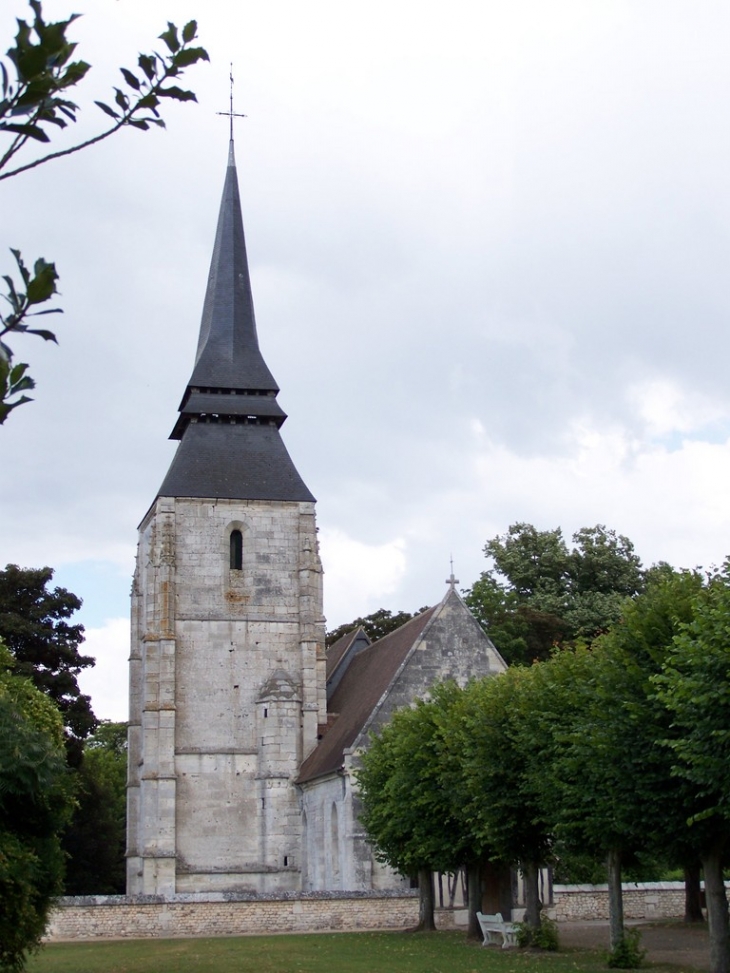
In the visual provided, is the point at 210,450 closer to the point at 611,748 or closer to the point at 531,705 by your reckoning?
the point at 531,705

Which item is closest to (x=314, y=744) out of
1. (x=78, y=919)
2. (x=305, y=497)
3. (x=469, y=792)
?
(x=305, y=497)

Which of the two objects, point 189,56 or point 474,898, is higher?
point 189,56

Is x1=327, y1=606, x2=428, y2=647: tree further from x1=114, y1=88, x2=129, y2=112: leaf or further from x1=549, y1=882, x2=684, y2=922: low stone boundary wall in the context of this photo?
x1=114, y1=88, x2=129, y2=112: leaf

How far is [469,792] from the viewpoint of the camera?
23.9m

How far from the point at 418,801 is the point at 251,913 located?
6283mm

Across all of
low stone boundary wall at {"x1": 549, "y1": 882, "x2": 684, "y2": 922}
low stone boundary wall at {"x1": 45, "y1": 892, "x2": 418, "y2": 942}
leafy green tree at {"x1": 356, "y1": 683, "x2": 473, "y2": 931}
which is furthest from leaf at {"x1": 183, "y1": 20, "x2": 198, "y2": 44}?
low stone boundary wall at {"x1": 549, "y1": 882, "x2": 684, "y2": 922}

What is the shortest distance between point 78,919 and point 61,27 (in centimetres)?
2676

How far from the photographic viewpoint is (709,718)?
15.5 metres

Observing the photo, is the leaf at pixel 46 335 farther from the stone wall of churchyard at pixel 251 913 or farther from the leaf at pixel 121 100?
the stone wall of churchyard at pixel 251 913

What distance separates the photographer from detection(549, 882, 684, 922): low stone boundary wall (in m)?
32.8

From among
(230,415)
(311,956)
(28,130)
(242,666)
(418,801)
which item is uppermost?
(230,415)

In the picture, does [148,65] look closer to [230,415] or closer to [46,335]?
[46,335]

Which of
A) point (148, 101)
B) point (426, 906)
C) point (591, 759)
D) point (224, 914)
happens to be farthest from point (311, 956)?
point (148, 101)

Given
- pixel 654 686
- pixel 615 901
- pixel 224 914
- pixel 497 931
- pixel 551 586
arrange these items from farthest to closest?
1. pixel 551 586
2. pixel 224 914
3. pixel 497 931
4. pixel 615 901
5. pixel 654 686
